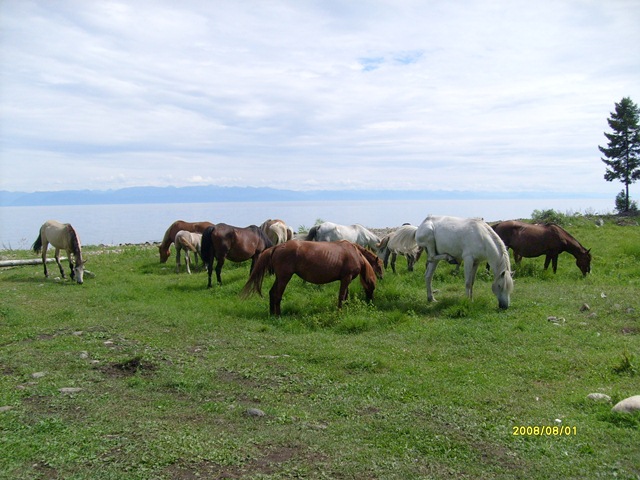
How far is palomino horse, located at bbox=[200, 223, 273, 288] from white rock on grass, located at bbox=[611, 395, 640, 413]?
34.1ft

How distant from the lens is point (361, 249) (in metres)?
11.6

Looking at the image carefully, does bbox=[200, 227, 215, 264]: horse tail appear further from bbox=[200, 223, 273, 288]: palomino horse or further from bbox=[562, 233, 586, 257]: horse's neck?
bbox=[562, 233, 586, 257]: horse's neck

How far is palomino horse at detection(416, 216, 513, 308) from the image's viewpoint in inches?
422

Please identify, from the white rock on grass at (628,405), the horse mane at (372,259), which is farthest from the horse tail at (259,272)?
the white rock on grass at (628,405)

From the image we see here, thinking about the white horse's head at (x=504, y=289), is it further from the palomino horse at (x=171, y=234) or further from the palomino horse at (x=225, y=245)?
the palomino horse at (x=171, y=234)

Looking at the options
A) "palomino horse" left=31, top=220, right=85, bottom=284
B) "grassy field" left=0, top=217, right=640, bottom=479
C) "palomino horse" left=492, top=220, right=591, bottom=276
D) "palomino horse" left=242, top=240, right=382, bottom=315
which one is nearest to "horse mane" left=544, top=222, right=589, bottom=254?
"palomino horse" left=492, top=220, right=591, bottom=276

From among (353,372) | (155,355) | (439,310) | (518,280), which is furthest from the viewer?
(518,280)

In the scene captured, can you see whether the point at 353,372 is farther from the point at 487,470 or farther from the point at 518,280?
the point at 518,280

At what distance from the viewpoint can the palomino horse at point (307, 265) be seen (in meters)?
10.4

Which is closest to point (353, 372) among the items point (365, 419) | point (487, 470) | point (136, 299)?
point (365, 419)

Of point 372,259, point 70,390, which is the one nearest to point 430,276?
point 372,259

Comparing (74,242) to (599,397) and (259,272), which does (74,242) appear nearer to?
(259,272)

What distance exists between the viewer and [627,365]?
669 cm

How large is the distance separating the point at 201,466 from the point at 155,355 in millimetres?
3591
